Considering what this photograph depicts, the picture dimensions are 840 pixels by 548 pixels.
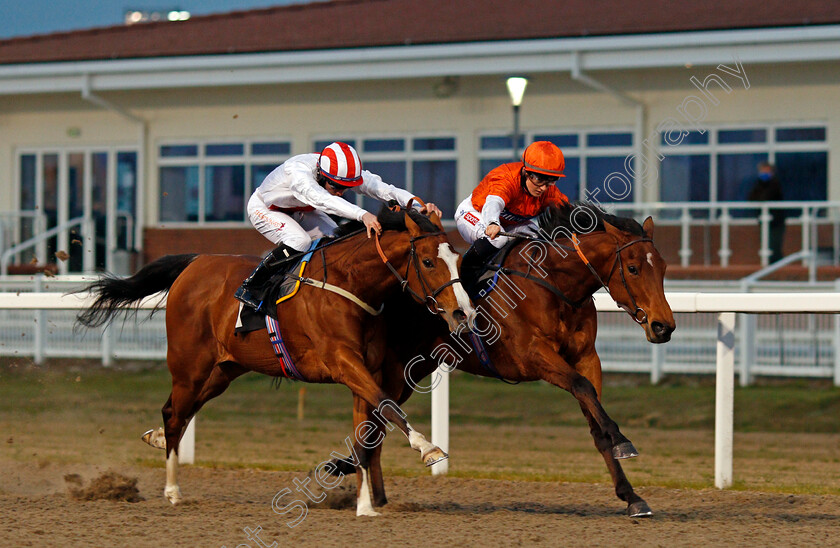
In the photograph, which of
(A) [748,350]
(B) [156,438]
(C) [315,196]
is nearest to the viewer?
(C) [315,196]

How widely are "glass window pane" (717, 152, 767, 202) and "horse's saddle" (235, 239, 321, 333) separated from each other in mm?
9195

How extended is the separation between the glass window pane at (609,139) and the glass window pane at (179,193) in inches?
226

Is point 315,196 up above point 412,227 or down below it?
above

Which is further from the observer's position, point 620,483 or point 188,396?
point 188,396

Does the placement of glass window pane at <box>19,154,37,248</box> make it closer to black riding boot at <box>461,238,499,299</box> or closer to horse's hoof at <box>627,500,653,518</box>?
black riding boot at <box>461,238,499,299</box>

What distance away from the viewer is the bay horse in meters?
4.75

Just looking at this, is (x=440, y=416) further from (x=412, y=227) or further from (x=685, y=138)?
(x=685, y=138)

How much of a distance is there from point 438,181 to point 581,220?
31.3 ft

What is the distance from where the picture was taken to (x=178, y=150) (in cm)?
1584

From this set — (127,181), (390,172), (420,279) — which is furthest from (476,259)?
(127,181)

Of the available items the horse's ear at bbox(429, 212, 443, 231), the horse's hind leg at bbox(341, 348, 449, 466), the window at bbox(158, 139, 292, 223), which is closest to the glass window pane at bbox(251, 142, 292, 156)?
the window at bbox(158, 139, 292, 223)

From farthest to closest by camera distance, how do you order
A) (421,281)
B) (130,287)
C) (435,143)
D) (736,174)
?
(435,143) < (736,174) < (130,287) < (421,281)

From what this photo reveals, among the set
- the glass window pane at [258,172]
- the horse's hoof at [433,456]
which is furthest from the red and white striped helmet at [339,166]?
the glass window pane at [258,172]

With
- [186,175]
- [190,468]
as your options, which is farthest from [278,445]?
[186,175]
